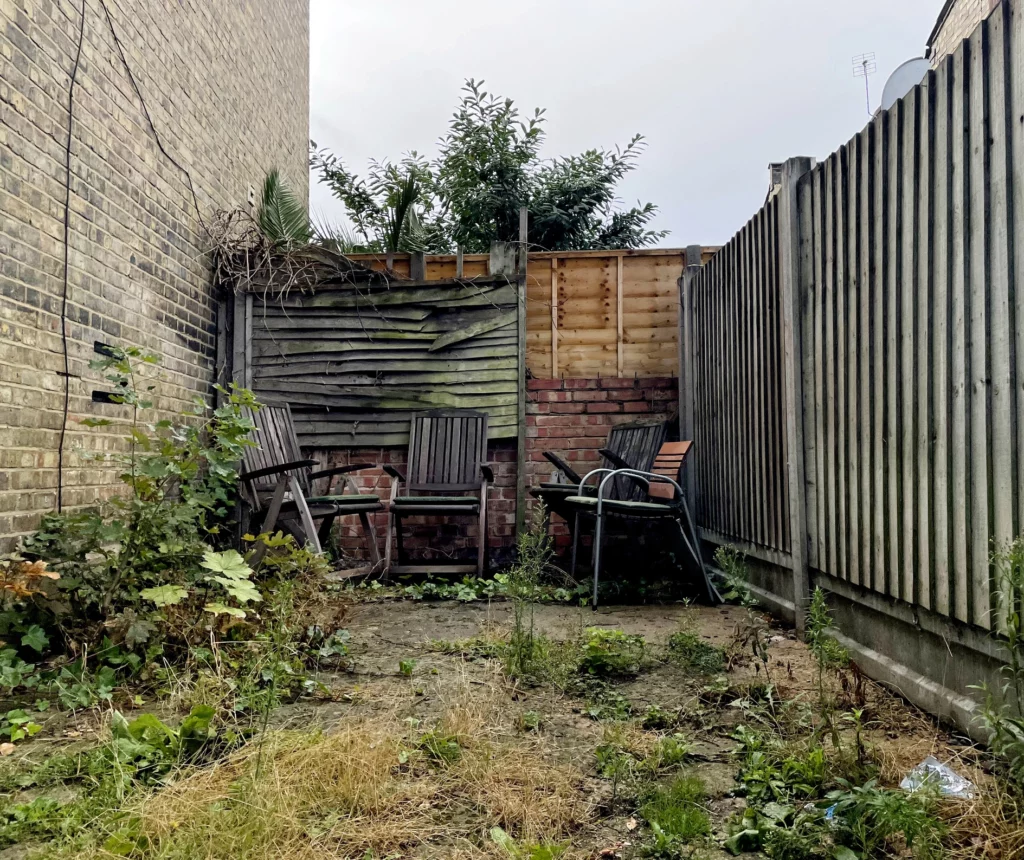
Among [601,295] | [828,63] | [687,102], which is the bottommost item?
[601,295]

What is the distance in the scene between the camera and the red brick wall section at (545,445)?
18.2ft

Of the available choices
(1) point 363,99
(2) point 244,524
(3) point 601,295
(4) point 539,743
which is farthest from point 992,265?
(1) point 363,99

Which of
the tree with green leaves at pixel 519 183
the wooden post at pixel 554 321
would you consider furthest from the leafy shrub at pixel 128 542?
the tree with green leaves at pixel 519 183

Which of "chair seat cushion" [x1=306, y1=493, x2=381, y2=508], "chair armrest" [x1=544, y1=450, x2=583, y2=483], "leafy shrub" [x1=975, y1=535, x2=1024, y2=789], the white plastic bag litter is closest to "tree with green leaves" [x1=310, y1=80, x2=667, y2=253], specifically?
"chair armrest" [x1=544, y1=450, x2=583, y2=483]

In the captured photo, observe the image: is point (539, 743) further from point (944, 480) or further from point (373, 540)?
point (373, 540)

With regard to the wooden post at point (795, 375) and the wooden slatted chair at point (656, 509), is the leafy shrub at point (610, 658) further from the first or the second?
the wooden slatted chair at point (656, 509)

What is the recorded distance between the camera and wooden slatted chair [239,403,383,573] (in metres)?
4.19

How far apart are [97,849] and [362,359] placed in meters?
4.52

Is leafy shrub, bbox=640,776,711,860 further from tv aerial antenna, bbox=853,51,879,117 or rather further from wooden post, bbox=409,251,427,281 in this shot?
tv aerial antenna, bbox=853,51,879,117

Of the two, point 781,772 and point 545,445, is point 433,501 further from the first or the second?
point 781,772

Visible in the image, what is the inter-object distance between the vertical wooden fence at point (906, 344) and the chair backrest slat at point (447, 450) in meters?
2.21

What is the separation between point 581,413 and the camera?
18.4 feet

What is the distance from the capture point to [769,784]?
5.64 ft

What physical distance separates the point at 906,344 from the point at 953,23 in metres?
11.6
